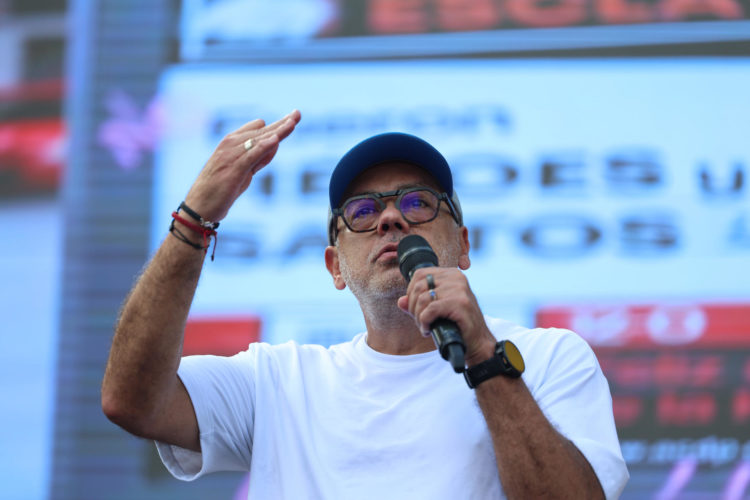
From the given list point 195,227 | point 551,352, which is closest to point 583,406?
point 551,352

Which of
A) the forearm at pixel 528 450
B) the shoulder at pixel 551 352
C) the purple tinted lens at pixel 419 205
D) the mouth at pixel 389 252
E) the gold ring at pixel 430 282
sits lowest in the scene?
the forearm at pixel 528 450

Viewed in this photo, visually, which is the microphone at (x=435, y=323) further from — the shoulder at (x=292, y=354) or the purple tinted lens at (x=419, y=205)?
the shoulder at (x=292, y=354)

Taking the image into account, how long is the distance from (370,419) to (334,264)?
1.68ft

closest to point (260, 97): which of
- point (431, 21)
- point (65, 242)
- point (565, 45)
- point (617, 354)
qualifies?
point (431, 21)

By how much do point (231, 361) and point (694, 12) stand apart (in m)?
2.80

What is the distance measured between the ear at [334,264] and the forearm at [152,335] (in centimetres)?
48

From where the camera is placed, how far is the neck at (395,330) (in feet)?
5.79

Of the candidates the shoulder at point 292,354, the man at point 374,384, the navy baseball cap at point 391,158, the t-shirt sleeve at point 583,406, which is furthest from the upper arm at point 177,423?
the t-shirt sleeve at point 583,406

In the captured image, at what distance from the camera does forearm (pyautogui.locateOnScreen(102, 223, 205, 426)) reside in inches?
59.9

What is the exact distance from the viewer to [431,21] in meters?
3.69

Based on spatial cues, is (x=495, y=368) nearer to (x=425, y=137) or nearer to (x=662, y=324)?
(x=662, y=324)

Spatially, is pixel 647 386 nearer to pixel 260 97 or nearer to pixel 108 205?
pixel 260 97

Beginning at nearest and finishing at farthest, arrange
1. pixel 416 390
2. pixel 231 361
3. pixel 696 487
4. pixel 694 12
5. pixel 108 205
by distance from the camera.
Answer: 1. pixel 416 390
2. pixel 231 361
3. pixel 696 487
4. pixel 694 12
5. pixel 108 205

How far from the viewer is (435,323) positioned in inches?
52.6
